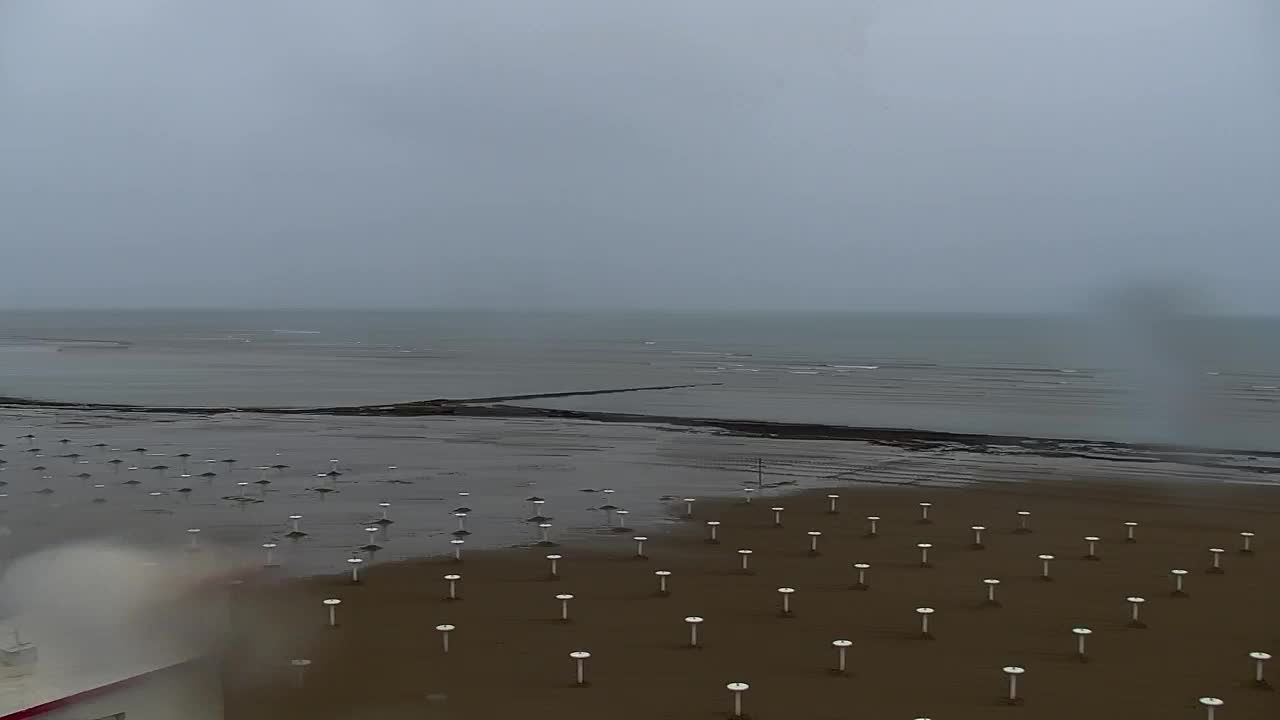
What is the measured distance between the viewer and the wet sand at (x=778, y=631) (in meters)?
9.69

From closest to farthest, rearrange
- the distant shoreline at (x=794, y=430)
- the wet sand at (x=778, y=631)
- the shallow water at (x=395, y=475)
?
the wet sand at (x=778, y=631) < the shallow water at (x=395, y=475) < the distant shoreline at (x=794, y=430)

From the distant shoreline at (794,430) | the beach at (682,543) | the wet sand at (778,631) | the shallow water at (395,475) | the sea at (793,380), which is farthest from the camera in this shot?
the sea at (793,380)

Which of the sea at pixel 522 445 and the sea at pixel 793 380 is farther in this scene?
the sea at pixel 793 380

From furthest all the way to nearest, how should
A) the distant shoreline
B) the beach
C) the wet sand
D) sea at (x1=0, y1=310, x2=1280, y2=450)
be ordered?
sea at (x1=0, y1=310, x2=1280, y2=450)
the distant shoreline
the beach
the wet sand

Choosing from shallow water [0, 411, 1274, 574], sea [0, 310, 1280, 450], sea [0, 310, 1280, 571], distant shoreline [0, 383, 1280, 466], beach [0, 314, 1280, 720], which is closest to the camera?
beach [0, 314, 1280, 720]

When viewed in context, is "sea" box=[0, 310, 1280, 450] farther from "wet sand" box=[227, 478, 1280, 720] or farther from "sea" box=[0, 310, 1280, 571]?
"wet sand" box=[227, 478, 1280, 720]

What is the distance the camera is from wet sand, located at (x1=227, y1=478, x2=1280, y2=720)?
969 cm

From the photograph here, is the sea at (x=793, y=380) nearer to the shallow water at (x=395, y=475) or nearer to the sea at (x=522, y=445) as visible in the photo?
the sea at (x=522, y=445)

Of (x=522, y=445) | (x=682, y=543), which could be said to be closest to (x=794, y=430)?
(x=522, y=445)

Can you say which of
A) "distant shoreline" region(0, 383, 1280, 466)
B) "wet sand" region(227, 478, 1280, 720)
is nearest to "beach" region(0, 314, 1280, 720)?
"wet sand" region(227, 478, 1280, 720)

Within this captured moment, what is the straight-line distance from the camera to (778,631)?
38.6 feet

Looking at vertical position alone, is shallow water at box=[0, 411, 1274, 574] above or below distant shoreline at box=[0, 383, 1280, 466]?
below

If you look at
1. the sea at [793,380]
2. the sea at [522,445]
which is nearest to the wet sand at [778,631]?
the sea at [522,445]

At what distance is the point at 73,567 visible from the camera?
14469 mm
